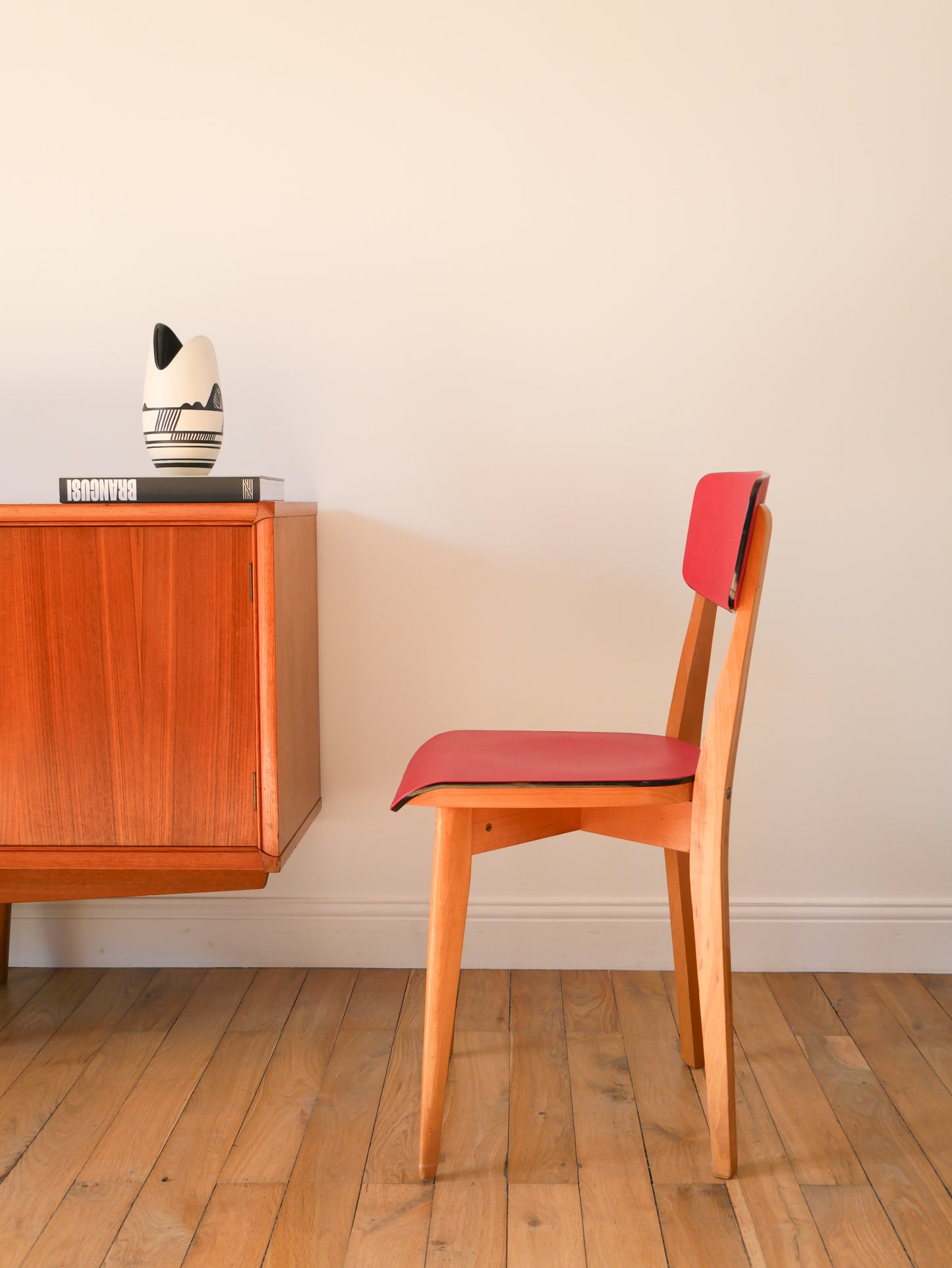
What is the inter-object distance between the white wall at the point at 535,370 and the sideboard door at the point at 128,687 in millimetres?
391

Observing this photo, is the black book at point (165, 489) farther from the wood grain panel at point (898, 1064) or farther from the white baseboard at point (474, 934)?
the wood grain panel at point (898, 1064)

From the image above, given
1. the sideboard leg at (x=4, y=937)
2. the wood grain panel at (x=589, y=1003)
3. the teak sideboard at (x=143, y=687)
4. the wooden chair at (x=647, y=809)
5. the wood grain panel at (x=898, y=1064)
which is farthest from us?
the sideboard leg at (x=4, y=937)

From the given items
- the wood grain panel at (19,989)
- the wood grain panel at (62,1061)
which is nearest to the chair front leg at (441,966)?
the wood grain panel at (62,1061)

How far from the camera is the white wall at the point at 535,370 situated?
1.71 meters

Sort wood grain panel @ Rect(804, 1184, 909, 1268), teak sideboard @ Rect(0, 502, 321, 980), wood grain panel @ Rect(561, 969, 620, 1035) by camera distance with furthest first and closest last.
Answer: wood grain panel @ Rect(561, 969, 620, 1035) < teak sideboard @ Rect(0, 502, 321, 980) < wood grain panel @ Rect(804, 1184, 909, 1268)

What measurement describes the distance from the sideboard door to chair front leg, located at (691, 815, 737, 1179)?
2.18 ft

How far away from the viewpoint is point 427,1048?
49.5 inches

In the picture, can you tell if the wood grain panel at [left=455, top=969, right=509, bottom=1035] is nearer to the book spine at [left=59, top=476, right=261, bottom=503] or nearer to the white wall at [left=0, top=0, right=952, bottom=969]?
the white wall at [left=0, top=0, right=952, bottom=969]

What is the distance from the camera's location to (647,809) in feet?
4.36

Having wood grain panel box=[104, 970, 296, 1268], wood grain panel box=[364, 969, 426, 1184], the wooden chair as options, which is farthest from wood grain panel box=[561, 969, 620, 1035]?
wood grain panel box=[104, 970, 296, 1268]

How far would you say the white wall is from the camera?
1715 mm

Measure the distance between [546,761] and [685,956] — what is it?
421 mm

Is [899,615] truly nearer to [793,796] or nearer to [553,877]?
[793,796]

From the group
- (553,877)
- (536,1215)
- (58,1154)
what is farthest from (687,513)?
(58,1154)
